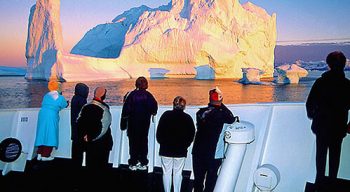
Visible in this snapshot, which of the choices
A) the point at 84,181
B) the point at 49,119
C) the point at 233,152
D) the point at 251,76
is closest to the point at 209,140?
the point at 233,152

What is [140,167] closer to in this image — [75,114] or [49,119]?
[75,114]

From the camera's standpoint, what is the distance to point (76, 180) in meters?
3.04

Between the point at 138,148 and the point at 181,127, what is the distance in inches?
34.9

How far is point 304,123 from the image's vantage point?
2879mm

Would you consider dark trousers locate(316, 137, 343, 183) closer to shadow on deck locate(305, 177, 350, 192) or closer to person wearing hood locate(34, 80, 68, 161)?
shadow on deck locate(305, 177, 350, 192)

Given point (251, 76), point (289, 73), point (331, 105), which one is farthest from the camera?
point (289, 73)

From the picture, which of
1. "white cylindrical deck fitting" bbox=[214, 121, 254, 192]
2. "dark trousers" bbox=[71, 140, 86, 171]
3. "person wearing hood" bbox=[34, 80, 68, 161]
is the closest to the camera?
"white cylindrical deck fitting" bbox=[214, 121, 254, 192]

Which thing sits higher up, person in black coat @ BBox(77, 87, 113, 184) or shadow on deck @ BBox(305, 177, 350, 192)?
person in black coat @ BBox(77, 87, 113, 184)

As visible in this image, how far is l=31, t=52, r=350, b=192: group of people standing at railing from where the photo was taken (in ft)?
7.32

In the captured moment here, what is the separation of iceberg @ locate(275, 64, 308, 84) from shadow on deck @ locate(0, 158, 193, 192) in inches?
1496

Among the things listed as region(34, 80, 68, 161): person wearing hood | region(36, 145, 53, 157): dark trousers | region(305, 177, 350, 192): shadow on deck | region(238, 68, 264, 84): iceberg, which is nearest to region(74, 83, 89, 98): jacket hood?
region(34, 80, 68, 161): person wearing hood

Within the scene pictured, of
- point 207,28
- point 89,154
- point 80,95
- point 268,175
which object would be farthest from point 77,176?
point 207,28

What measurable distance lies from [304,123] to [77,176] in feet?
6.95

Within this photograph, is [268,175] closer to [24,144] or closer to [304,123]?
[304,123]
